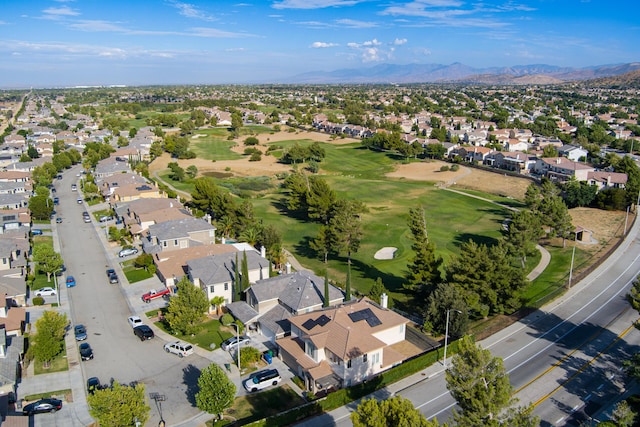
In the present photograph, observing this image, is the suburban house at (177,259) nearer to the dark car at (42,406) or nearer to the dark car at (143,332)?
the dark car at (143,332)

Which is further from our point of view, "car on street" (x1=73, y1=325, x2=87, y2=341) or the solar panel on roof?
"car on street" (x1=73, y1=325, x2=87, y2=341)

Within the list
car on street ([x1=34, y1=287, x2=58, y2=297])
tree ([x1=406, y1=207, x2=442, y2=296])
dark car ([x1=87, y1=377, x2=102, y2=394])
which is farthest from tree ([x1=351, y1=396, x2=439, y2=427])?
car on street ([x1=34, y1=287, x2=58, y2=297])

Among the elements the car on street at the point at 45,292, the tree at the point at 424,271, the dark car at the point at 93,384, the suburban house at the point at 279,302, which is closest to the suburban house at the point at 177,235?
the car on street at the point at 45,292

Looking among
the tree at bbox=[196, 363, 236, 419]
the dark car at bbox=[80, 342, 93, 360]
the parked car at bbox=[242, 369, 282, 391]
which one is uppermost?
the tree at bbox=[196, 363, 236, 419]

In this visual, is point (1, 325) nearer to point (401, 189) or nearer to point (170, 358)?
point (170, 358)

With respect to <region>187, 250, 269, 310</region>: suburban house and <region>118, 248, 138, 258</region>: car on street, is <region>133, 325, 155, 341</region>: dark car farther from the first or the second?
<region>118, 248, 138, 258</region>: car on street

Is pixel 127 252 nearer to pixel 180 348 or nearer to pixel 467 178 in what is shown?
pixel 180 348

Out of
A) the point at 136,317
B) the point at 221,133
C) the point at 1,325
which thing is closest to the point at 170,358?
the point at 136,317

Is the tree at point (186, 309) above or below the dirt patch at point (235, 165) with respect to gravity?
above
